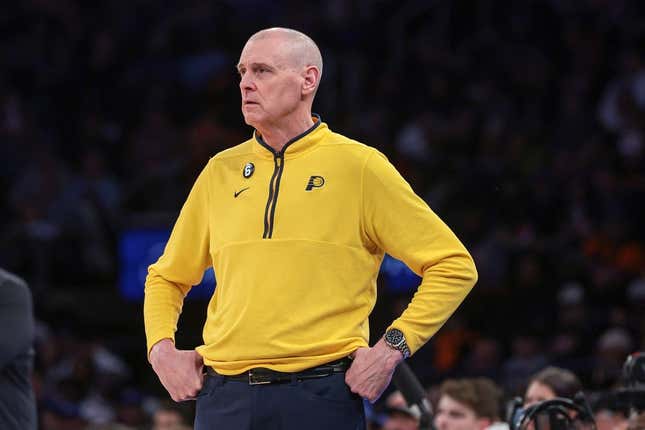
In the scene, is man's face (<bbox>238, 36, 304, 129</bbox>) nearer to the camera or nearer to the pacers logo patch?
the pacers logo patch

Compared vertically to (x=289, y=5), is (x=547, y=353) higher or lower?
lower

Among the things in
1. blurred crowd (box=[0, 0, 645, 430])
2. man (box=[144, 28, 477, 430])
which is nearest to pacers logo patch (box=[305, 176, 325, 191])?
man (box=[144, 28, 477, 430])

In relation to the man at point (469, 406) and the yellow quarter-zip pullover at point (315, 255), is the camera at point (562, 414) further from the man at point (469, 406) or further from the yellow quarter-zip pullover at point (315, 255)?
the man at point (469, 406)

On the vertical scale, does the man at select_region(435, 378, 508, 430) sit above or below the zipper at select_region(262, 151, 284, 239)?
below

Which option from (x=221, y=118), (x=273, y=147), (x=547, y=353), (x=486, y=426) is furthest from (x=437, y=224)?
(x=221, y=118)

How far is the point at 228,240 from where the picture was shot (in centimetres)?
378

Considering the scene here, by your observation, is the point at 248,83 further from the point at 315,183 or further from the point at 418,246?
the point at 418,246

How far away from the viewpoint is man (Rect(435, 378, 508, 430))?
6547 mm

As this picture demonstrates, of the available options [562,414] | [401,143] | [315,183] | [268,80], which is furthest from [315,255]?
[401,143]

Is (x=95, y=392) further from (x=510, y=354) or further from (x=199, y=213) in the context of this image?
(x=199, y=213)

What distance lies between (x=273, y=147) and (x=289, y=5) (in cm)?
1017

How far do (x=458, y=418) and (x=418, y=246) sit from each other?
3039mm

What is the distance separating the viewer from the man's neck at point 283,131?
3.85m

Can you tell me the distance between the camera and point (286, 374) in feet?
11.9
